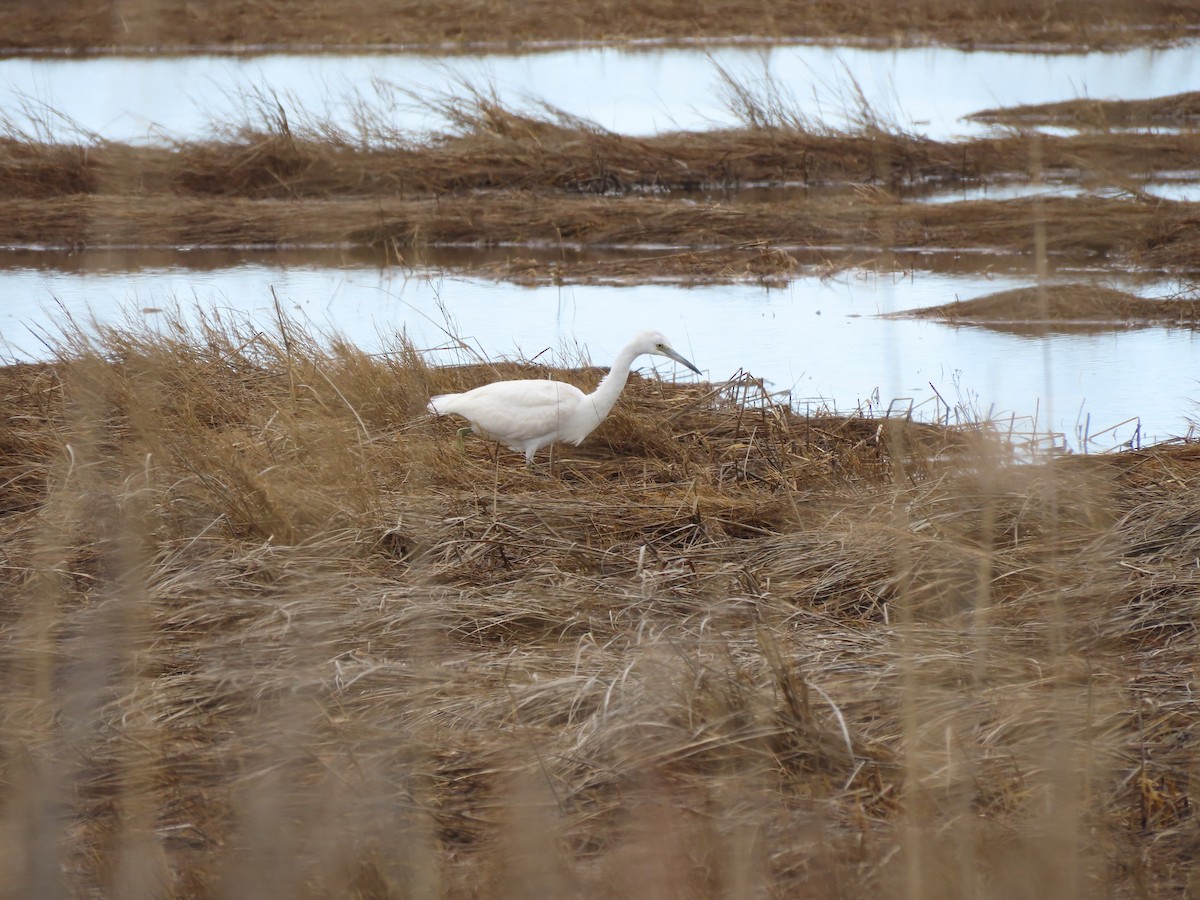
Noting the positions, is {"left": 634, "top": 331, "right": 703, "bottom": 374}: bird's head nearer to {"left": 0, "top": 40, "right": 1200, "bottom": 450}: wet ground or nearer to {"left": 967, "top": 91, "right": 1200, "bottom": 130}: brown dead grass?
{"left": 0, "top": 40, "right": 1200, "bottom": 450}: wet ground

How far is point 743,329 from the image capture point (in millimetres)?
8250

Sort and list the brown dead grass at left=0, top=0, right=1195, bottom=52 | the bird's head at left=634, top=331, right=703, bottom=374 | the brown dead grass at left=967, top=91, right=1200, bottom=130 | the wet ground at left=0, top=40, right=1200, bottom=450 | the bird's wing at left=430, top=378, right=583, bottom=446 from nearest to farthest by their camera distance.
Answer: the bird's wing at left=430, top=378, right=583, bottom=446, the bird's head at left=634, top=331, right=703, bottom=374, the wet ground at left=0, top=40, right=1200, bottom=450, the brown dead grass at left=967, top=91, right=1200, bottom=130, the brown dead grass at left=0, top=0, right=1195, bottom=52

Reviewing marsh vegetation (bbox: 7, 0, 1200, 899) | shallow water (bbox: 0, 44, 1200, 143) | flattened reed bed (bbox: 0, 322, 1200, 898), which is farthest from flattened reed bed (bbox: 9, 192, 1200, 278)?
flattened reed bed (bbox: 0, 322, 1200, 898)

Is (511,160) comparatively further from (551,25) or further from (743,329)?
(551,25)

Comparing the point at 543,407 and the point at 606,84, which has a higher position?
the point at 606,84

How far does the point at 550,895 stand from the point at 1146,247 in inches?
329

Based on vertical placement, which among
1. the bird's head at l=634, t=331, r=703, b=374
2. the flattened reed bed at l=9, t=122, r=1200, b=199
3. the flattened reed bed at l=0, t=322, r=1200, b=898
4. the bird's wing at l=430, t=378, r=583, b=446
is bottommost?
the flattened reed bed at l=0, t=322, r=1200, b=898

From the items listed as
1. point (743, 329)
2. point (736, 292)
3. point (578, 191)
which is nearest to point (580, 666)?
point (743, 329)

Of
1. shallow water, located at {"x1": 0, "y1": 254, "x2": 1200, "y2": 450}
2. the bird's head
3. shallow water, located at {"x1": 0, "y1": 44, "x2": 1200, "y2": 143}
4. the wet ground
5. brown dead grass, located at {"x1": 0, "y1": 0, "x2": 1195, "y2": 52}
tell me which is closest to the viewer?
the bird's head

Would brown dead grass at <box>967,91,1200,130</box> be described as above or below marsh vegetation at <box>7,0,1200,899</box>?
above

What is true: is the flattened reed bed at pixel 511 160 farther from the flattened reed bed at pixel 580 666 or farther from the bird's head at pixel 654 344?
the flattened reed bed at pixel 580 666

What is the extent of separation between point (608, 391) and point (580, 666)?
195 cm

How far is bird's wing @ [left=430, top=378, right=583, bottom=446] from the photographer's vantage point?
16.6 feet

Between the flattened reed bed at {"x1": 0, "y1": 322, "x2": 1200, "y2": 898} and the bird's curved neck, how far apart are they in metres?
0.29
